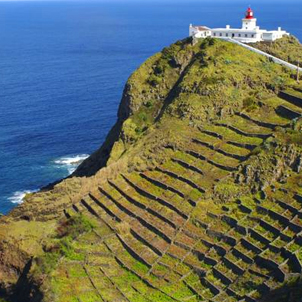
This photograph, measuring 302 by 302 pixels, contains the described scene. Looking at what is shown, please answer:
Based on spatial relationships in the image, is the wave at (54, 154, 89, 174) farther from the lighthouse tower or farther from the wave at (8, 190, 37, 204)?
the lighthouse tower

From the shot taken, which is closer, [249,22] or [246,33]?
[246,33]

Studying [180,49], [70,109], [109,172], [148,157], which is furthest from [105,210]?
[70,109]

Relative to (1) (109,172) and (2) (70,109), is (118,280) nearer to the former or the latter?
(1) (109,172)

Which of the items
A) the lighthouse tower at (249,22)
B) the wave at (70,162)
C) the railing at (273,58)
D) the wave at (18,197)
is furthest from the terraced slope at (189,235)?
the wave at (70,162)

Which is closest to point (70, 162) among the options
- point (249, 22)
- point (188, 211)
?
point (249, 22)

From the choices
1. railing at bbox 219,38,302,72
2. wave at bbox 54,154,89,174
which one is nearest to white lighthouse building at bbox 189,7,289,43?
railing at bbox 219,38,302,72

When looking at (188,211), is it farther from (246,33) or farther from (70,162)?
(70,162)

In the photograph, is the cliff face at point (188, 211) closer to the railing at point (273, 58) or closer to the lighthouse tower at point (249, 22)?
the railing at point (273, 58)
